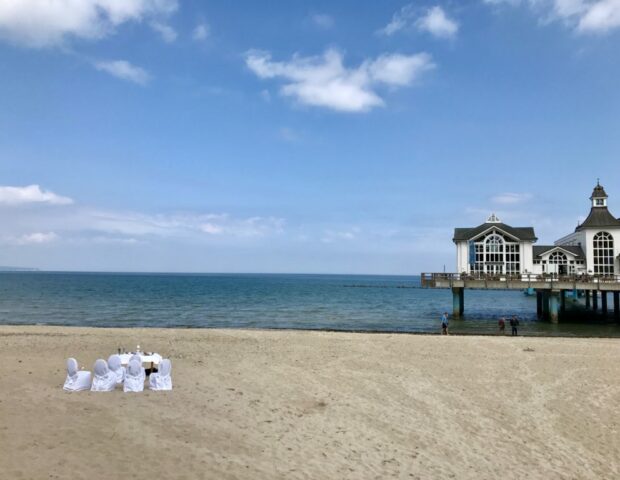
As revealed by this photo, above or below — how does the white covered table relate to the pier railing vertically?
below

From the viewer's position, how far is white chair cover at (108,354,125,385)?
11.9m

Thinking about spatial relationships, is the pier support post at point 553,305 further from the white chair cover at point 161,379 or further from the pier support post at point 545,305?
the white chair cover at point 161,379

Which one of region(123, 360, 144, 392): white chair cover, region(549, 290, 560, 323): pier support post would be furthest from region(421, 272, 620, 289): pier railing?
region(123, 360, 144, 392): white chair cover

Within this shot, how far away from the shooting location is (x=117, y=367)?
11992 mm

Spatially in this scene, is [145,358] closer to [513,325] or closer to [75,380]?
[75,380]

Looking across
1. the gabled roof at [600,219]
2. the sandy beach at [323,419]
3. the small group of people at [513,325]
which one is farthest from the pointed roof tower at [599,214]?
the sandy beach at [323,419]

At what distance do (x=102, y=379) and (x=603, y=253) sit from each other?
39.3 meters

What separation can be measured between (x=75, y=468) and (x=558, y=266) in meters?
40.6

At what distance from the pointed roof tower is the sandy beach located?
2487cm

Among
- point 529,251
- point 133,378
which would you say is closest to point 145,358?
point 133,378

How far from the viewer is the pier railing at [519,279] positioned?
35.1 metres

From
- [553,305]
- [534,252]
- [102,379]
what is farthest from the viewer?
[534,252]

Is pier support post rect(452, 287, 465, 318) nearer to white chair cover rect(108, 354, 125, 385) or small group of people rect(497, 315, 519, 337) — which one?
small group of people rect(497, 315, 519, 337)

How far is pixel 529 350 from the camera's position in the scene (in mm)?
20000
